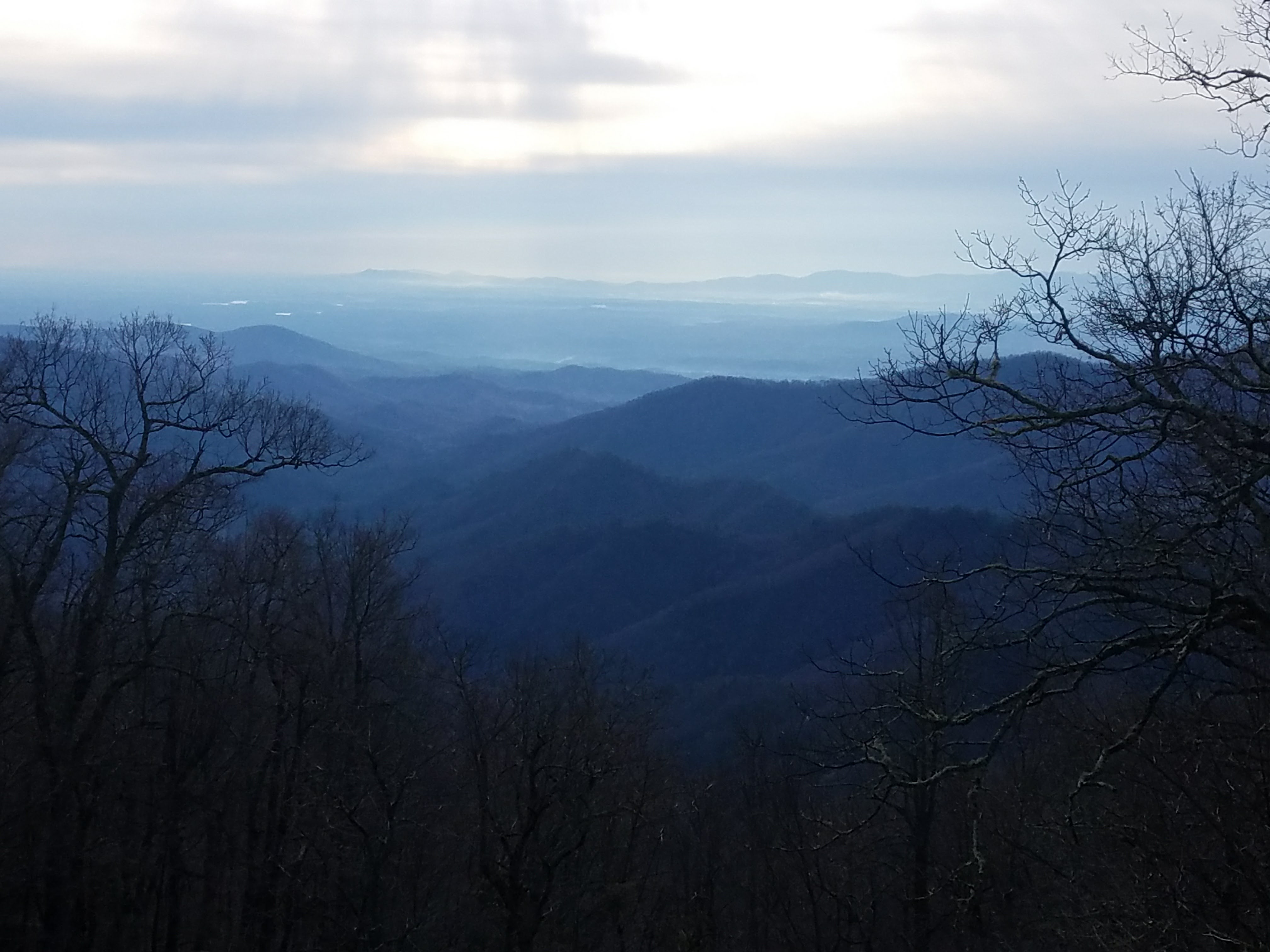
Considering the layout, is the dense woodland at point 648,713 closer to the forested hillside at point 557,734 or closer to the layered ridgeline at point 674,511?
the forested hillside at point 557,734

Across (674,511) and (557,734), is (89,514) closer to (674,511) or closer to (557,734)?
(557,734)

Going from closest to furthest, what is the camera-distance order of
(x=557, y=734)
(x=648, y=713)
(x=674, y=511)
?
(x=557, y=734) → (x=648, y=713) → (x=674, y=511)

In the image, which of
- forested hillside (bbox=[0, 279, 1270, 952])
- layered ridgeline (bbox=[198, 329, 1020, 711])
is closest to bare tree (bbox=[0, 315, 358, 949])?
forested hillside (bbox=[0, 279, 1270, 952])

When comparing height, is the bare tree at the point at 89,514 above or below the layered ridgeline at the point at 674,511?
above

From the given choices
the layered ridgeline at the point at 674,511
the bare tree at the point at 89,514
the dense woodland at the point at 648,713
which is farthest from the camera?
the layered ridgeline at the point at 674,511

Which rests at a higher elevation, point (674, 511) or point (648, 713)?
point (648, 713)

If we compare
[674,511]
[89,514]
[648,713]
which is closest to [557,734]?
[648,713]

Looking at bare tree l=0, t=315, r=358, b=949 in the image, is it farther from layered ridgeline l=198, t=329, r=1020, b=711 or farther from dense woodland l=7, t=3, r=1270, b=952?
layered ridgeline l=198, t=329, r=1020, b=711

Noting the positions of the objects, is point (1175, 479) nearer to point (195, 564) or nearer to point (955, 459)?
point (195, 564)

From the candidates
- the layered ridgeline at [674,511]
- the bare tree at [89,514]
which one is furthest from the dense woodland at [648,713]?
the layered ridgeline at [674,511]
